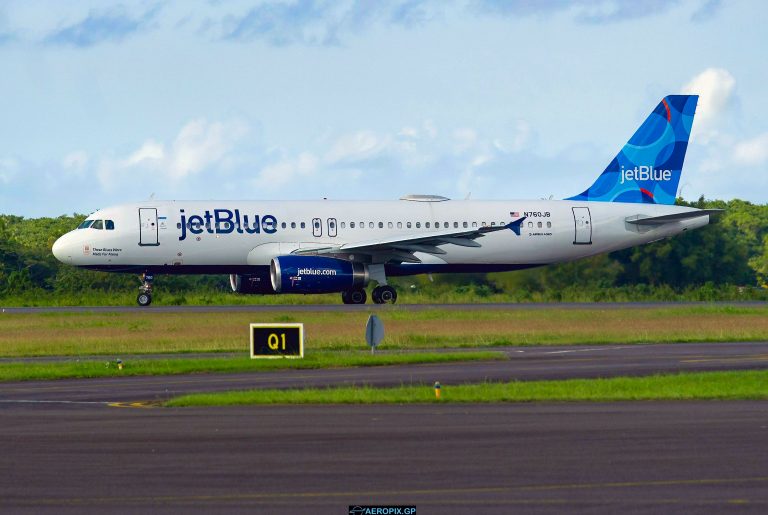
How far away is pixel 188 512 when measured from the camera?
1261cm

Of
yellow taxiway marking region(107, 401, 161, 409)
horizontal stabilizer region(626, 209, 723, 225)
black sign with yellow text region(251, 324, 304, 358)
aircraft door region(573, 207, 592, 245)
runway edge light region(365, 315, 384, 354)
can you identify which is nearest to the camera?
yellow taxiway marking region(107, 401, 161, 409)

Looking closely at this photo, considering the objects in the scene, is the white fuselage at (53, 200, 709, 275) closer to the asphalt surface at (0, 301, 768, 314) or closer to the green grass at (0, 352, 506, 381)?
the asphalt surface at (0, 301, 768, 314)

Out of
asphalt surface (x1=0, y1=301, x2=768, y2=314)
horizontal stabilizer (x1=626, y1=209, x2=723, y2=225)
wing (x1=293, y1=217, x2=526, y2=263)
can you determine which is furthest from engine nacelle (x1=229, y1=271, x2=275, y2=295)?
horizontal stabilizer (x1=626, y1=209, x2=723, y2=225)

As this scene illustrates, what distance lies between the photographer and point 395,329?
137 feet

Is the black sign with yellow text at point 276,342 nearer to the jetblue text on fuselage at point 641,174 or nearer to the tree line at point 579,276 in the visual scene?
the tree line at point 579,276

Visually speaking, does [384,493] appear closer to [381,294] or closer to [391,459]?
[391,459]

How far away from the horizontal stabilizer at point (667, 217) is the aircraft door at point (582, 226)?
1827 millimetres

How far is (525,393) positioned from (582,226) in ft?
114

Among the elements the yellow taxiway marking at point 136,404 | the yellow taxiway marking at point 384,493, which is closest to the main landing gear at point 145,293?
the yellow taxiway marking at point 136,404

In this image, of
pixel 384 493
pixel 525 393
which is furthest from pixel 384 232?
pixel 384 493

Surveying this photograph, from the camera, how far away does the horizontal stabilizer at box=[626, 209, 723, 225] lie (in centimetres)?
5656

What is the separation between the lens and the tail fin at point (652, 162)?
195 ft

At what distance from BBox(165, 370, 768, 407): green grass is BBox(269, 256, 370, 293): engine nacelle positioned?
26051 mm

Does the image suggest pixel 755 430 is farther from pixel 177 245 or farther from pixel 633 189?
pixel 633 189
